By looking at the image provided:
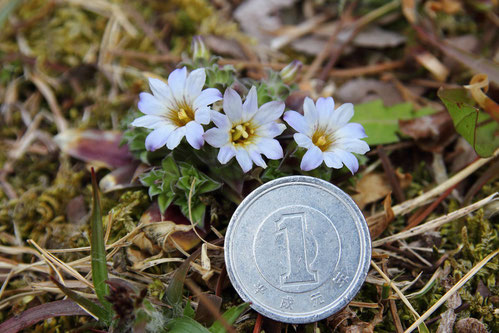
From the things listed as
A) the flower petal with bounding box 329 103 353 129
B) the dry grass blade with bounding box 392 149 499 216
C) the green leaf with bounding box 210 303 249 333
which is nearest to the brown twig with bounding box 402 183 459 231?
the dry grass blade with bounding box 392 149 499 216

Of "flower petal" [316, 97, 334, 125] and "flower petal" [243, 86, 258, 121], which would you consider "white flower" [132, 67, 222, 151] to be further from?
"flower petal" [316, 97, 334, 125]

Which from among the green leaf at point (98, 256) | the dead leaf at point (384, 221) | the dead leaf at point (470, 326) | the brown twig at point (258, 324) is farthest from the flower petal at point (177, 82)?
the dead leaf at point (470, 326)

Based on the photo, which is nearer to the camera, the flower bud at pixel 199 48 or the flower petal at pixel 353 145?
the flower petal at pixel 353 145

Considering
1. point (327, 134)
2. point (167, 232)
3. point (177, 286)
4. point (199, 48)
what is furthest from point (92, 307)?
point (199, 48)

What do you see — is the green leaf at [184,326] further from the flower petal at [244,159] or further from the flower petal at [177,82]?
the flower petal at [177,82]

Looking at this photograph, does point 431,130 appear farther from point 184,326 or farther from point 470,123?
point 184,326
